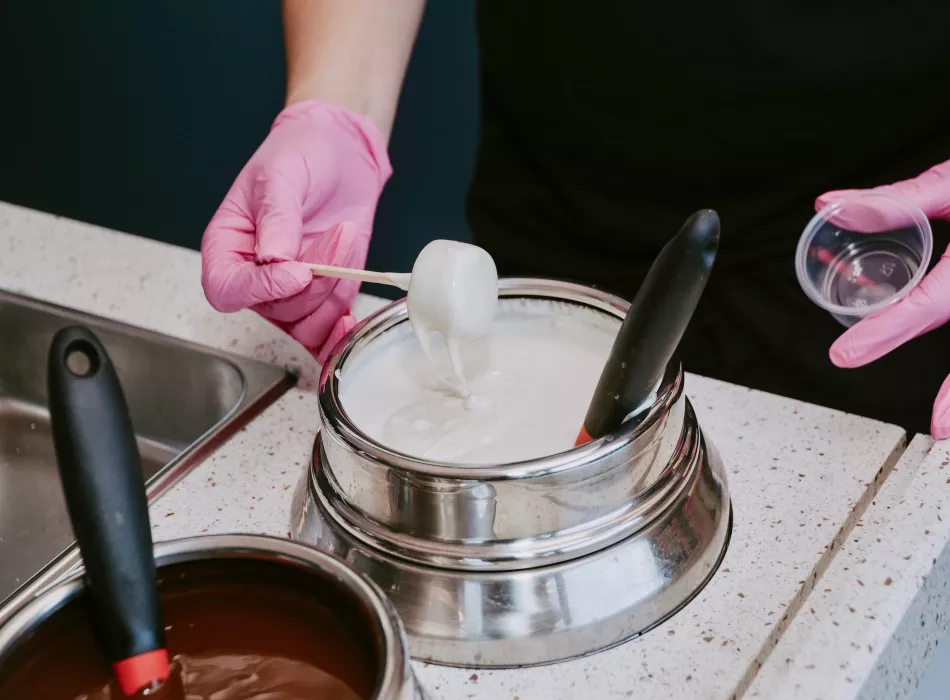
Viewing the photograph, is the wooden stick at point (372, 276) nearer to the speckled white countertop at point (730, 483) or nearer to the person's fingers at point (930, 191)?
the speckled white countertop at point (730, 483)

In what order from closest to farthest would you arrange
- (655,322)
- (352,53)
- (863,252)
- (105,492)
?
1. (105,492)
2. (655,322)
3. (863,252)
4. (352,53)

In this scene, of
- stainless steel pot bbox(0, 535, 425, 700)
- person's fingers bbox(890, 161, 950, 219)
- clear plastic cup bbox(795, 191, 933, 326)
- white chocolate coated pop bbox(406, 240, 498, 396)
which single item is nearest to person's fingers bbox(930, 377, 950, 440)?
clear plastic cup bbox(795, 191, 933, 326)

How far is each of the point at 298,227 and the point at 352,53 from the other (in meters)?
0.36

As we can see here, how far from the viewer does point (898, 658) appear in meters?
0.73

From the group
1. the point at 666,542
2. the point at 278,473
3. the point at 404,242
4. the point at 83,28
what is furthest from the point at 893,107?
→ the point at 83,28

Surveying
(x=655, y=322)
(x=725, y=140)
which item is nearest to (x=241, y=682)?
(x=655, y=322)

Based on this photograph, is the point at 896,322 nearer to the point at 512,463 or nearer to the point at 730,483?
the point at 730,483

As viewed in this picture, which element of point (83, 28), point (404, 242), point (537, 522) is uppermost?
point (537, 522)

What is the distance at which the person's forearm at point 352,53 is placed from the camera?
127cm

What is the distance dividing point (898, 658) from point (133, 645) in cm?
52

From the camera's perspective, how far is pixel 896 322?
3.26 feet

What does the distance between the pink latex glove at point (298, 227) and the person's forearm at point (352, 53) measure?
0.19 feet

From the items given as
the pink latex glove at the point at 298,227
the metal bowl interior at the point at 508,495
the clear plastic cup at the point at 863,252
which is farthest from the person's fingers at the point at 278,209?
the clear plastic cup at the point at 863,252

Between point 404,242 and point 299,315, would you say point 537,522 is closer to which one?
point 299,315
